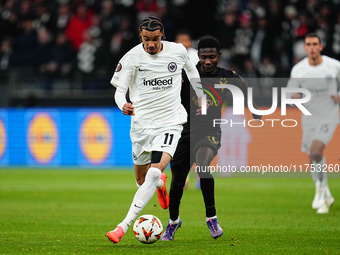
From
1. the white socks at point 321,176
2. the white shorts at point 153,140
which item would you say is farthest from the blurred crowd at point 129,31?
the white shorts at point 153,140

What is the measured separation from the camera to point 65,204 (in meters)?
12.9

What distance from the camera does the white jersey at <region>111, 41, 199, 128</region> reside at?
8.15 m

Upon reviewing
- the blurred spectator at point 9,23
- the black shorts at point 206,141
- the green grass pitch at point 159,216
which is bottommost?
the green grass pitch at point 159,216

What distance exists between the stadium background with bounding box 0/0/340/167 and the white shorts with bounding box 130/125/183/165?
10.6 metres

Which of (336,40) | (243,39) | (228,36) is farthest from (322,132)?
(228,36)

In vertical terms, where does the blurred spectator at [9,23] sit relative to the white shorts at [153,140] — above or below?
above

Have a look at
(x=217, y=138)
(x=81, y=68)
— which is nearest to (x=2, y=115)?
(x=81, y=68)

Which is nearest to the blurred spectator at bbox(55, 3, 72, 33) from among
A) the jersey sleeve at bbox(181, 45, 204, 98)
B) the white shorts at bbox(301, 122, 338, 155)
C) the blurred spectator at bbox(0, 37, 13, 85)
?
the blurred spectator at bbox(0, 37, 13, 85)

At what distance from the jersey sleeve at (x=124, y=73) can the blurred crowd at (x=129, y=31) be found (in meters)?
11.0

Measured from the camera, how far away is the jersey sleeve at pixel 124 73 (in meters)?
8.06

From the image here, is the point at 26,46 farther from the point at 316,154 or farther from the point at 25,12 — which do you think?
the point at 316,154

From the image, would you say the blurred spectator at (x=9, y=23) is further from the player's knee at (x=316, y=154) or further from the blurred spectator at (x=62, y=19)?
the player's knee at (x=316, y=154)

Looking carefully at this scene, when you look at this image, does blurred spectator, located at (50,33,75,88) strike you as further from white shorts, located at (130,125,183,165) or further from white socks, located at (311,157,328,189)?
white shorts, located at (130,125,183,165)

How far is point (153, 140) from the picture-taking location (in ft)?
26.8
